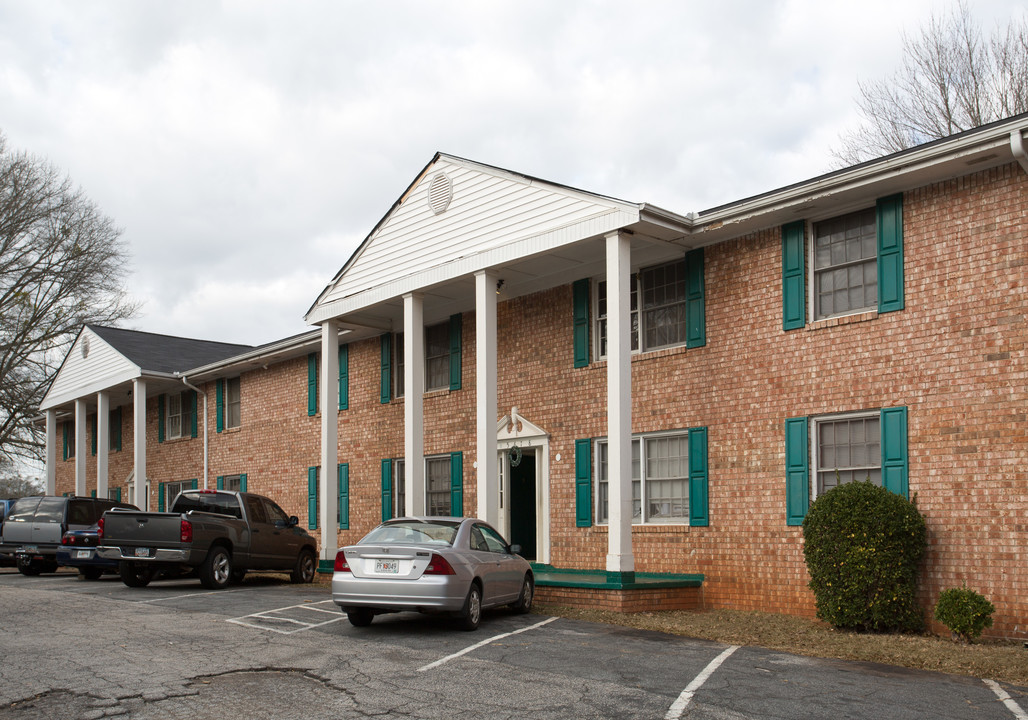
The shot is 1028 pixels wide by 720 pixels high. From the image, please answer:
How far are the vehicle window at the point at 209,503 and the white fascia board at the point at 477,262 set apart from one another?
14.1 feet

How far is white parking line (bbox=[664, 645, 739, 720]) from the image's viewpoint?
24.2 ft

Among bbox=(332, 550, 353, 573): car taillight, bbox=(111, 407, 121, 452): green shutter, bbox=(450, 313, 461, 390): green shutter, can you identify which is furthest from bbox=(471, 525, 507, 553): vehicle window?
bbox=(111, 407, 121, 452): green shutter

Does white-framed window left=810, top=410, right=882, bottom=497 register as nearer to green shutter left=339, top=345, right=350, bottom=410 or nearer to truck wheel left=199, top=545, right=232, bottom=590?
truck wheel left=199, top=545, right=232, bottom=590

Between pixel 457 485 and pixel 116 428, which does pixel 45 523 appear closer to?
pixel 457 485

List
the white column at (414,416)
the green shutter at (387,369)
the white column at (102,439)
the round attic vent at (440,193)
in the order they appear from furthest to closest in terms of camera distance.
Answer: the white column at (102,439), the green shutter at (387,369), the white column at (414,416), the round attic vent at (440,193)

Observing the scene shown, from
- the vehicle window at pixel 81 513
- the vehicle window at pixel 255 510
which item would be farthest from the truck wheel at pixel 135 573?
the vehicle window at pixel 81 513

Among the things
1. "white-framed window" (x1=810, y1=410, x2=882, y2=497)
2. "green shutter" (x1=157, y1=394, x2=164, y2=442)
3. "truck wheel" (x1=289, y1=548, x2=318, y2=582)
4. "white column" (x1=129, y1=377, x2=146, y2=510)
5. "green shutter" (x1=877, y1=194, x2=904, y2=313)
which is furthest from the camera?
"green shutter" (x1=157, y1=394, x2=164, y2=442)

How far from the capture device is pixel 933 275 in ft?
41.3

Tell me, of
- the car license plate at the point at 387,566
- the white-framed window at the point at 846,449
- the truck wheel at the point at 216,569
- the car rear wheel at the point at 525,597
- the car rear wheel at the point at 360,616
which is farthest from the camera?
the truck wheel at the point at 216,569

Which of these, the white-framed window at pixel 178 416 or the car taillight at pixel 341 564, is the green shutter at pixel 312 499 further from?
the car taillight at pixel 341 564

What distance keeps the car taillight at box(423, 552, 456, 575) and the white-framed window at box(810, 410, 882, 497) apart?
5.54 m

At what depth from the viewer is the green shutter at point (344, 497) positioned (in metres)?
22.5

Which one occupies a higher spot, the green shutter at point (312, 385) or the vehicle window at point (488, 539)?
the green shutter at point (312, 385)

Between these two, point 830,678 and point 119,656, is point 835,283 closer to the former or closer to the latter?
point 830,678
